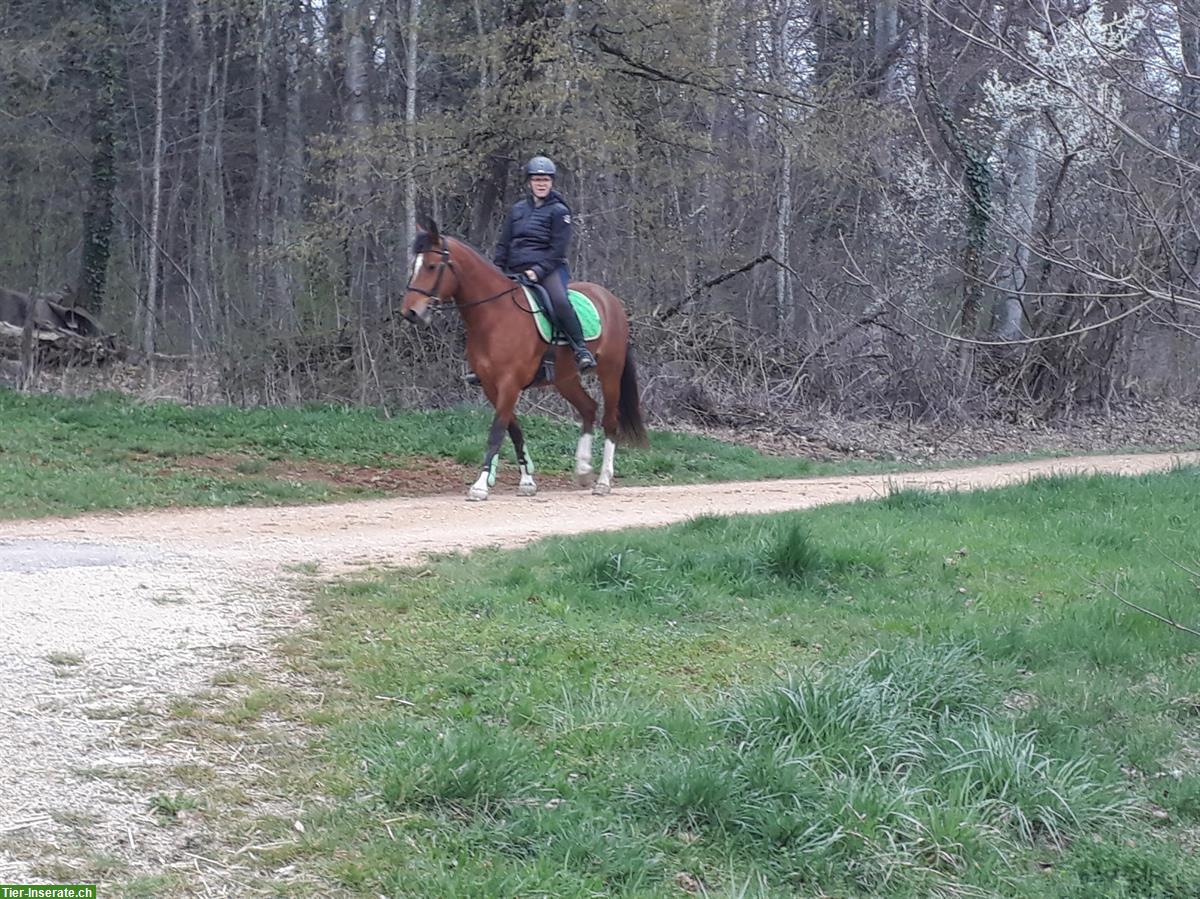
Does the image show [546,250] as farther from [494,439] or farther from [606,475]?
[606,475]

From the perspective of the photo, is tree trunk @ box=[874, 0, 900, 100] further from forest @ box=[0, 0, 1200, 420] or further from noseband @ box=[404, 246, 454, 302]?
noseband @ box=[404, 246, 454, 302]

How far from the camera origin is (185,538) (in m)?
9.66

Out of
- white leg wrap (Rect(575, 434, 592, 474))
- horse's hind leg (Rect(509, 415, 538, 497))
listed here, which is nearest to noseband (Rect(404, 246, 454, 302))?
horse's hind leg (Rect(509, 415, 538, 497))

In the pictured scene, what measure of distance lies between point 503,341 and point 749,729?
822 centimetres

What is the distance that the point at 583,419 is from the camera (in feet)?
46.1

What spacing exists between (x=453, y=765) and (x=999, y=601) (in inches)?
176

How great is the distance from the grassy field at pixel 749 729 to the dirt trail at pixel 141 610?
50cm

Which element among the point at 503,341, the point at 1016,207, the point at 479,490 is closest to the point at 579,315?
the point at 503,341

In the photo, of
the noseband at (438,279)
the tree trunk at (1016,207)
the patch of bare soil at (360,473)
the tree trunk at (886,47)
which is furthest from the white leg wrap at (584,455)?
the tree trunk at (886,47)

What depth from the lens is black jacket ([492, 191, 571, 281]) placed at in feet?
42.0

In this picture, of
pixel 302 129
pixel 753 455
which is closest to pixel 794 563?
pixel 753 455

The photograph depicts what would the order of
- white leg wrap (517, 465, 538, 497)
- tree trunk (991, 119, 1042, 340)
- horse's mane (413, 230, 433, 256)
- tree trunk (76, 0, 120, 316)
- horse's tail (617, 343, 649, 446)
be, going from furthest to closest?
1. tree trunk (76, 0, 120, 316)
2. tree trunk (991, 119, 1042, 340)
3. horse's tail (617, 343, 649, 446)
4. white leg wrap (517, 465, 538, 497)
5. horse's mane (413, 230, 433, 256)

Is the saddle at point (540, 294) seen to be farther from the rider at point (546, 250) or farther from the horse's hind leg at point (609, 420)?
the horse's hind leg at point (609, 420)

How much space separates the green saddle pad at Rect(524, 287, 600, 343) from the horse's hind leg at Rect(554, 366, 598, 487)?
583 mm
